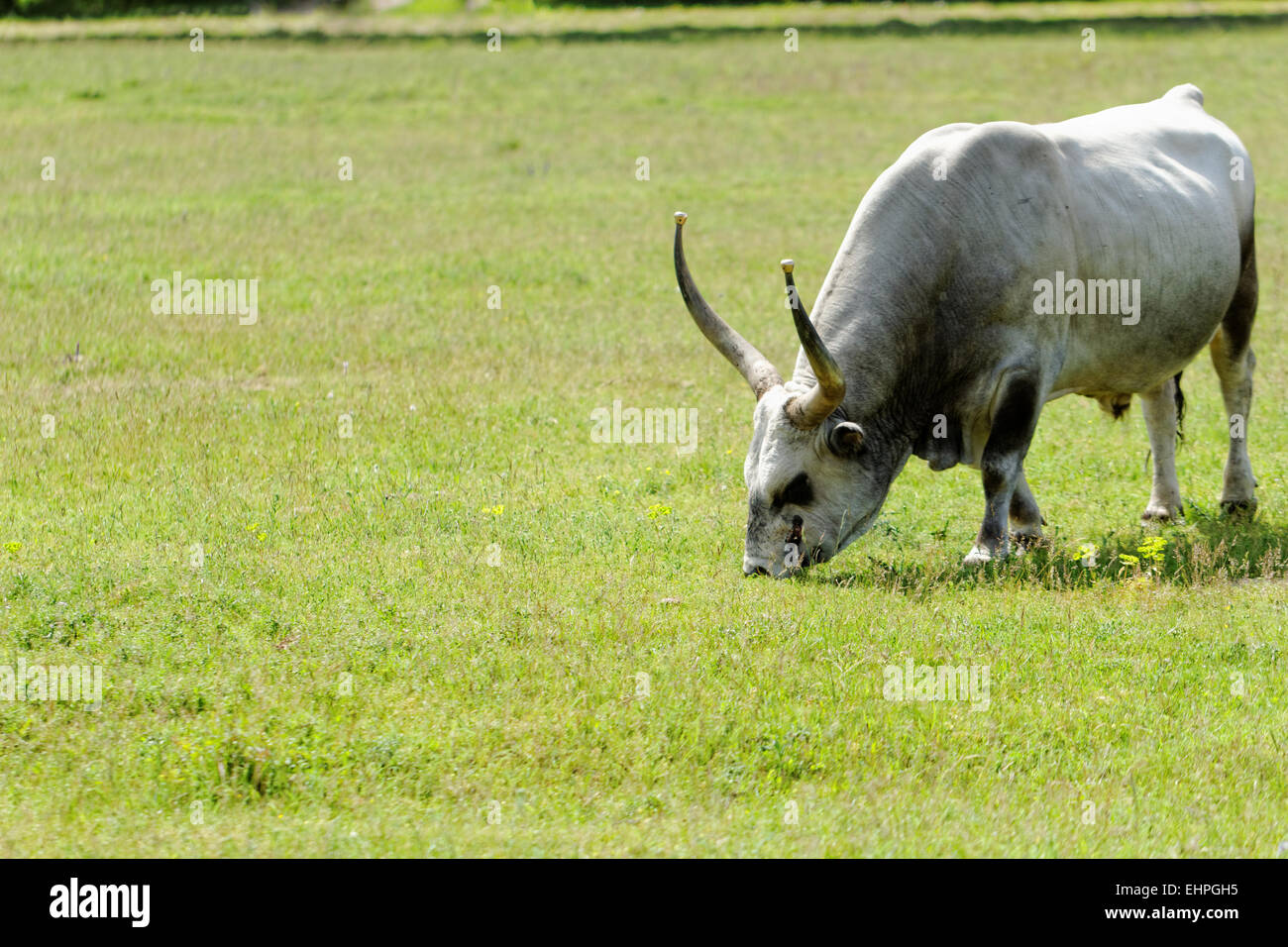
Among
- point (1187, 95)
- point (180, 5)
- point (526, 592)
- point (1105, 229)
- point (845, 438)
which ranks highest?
point (180, 5)

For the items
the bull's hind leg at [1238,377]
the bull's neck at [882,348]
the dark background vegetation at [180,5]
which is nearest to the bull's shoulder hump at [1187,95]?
the bull's hind leg at [1238,377]

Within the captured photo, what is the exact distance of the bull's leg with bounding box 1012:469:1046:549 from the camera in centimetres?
978

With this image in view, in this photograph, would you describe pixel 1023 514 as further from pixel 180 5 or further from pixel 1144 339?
pixel 180 5

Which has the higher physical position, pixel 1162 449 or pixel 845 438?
pixel 845 438

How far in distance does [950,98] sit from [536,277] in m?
19.7

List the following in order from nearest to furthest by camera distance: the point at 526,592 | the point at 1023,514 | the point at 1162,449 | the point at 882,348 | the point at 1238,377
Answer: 1. the point at 526,592
2. the point at 882,348
3. the point at 1023,514
4. the point at 1162,449
5. the point at 1238,377

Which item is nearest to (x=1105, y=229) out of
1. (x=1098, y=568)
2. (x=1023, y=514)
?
(x=1023, y=514)

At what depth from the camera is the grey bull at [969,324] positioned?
8.78 metres

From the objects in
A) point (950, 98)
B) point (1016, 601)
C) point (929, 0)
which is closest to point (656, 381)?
point (1016, 601)

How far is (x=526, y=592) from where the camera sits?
8594 mm

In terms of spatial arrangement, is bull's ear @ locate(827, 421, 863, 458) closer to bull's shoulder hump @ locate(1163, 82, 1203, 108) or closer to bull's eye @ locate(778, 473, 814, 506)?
bull's eye @ locate(778, 473, 814, 506)

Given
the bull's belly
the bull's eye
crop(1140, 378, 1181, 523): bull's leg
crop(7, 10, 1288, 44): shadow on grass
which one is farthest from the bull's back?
crop(7, 10, 1288, 44): shadow on grass

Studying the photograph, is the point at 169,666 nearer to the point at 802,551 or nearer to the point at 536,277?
the point at 802,551

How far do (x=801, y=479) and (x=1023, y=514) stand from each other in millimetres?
1905
